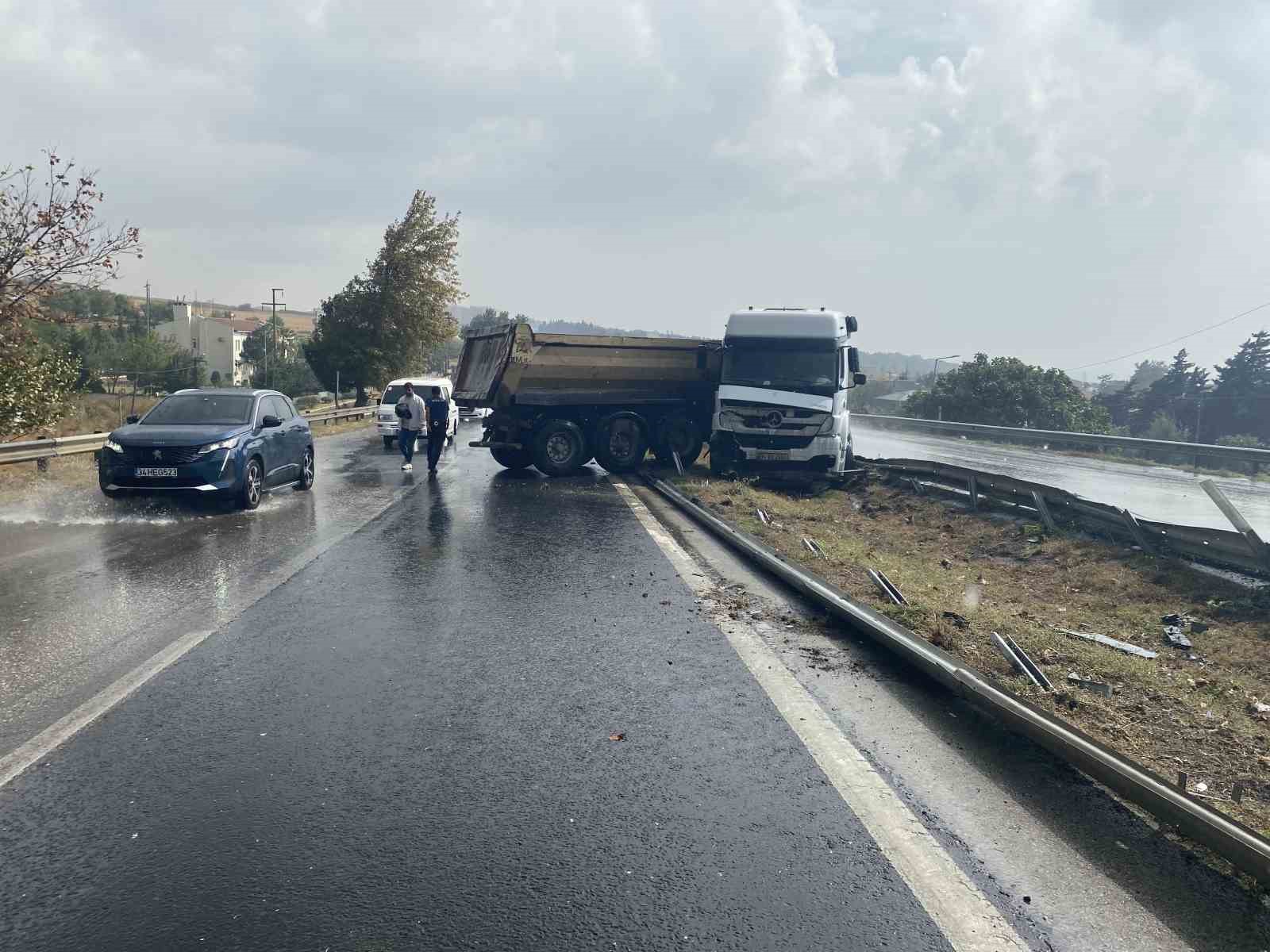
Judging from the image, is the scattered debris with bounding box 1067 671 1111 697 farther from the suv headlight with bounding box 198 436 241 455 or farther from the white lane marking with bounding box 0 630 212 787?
the suv headlight with bounding box 198 436 241 455

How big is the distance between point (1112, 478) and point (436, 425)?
14387 millimetres

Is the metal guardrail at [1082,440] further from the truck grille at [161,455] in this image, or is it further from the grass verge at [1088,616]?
the truck grille at [161,455]

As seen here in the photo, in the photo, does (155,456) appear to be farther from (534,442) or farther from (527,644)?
(527,644)

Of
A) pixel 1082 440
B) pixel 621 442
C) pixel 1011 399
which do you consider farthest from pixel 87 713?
pixel 1011 399

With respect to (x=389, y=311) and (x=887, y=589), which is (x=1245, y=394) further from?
(x=887, y=589)

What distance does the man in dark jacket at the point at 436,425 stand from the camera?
58.7 feet

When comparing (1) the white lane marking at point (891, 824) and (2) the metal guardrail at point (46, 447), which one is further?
(2) the metal guardrail at point (46, 447)

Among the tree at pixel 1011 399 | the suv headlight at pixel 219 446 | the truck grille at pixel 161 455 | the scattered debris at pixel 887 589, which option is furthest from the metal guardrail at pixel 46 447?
the tree at pixel 1011 399

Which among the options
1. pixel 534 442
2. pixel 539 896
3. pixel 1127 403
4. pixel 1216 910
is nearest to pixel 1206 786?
pixel 1216 910

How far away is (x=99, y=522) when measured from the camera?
456 inches

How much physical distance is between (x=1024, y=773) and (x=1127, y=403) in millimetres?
86002

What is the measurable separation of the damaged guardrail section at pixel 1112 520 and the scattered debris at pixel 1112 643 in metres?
1.36

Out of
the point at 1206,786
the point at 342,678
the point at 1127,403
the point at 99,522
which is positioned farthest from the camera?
the point at 1127,403

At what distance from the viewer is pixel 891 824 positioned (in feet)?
12.0
